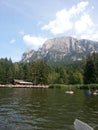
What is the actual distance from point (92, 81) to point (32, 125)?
11863 cm

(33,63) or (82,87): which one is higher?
(33,63)

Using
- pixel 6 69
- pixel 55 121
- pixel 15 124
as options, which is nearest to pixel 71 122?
pixel 55 121

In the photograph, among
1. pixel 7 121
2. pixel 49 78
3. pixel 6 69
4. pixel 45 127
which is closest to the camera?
pixel 45 127

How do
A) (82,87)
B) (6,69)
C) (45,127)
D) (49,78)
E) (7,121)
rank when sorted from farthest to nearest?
1. (6,69)
2. (49,78)
3. (82,87)
4. (7,121)
5. (45,127)

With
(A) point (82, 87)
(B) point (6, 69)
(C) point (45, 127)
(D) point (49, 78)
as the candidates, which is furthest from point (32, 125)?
(B) point (6, 69)

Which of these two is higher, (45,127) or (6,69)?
(6,69)

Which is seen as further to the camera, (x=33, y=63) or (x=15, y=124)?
(x=33, y=63)

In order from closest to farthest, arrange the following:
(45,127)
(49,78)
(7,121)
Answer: (45,127) → (7,121) → (49,78)

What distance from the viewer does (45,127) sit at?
2492cm

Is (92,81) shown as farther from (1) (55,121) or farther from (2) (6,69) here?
(1) (55,121)

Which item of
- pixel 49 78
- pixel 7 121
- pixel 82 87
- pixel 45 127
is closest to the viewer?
pixel 45 127

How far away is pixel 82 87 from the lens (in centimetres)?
13838

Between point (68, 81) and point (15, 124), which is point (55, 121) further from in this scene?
point (68, 81)

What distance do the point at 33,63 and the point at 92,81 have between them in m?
57.3
